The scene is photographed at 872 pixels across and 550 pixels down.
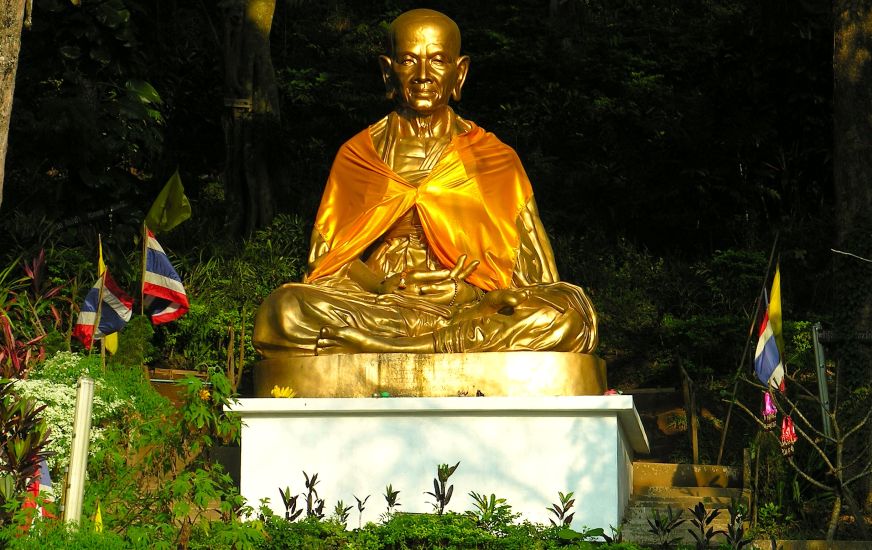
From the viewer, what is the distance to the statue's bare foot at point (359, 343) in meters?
8.45

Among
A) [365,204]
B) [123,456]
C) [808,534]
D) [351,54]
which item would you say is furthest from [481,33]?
[123,456]

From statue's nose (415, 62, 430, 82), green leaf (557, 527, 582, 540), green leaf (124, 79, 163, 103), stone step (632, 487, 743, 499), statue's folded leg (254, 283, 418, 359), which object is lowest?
green leaf (557, 527, 582, 540)

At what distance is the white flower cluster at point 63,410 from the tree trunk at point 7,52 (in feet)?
4.64

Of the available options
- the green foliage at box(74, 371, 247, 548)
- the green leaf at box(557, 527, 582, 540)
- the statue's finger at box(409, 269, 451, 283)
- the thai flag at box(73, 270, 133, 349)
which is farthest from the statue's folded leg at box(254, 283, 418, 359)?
the green leaf at box(557, 527, 582, 540)

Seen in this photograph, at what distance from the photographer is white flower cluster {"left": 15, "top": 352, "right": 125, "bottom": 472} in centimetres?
775

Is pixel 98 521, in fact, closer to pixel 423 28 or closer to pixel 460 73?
pixel 423 28

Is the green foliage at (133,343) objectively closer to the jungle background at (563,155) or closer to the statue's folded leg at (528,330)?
the jungle background at (563,155)

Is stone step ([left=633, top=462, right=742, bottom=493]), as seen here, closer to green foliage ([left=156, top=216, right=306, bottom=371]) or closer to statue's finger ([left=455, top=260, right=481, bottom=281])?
statue's finger ([left=455, top=260, right=481, bottom=281])

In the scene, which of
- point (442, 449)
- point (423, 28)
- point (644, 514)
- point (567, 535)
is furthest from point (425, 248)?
point (567, 535)

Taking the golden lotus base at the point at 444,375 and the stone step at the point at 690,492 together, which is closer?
the golden lotus base at the point at 444,375

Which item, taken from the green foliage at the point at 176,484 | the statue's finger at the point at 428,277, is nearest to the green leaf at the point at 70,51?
the statue's finger at the point at 428,277

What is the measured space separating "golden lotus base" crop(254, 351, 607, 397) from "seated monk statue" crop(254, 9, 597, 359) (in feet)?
0.58

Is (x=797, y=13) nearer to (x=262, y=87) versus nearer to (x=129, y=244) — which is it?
(x=262, y=87)

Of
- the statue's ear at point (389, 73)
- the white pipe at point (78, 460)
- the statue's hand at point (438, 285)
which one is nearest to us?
the white pipe at point (78, 460)
